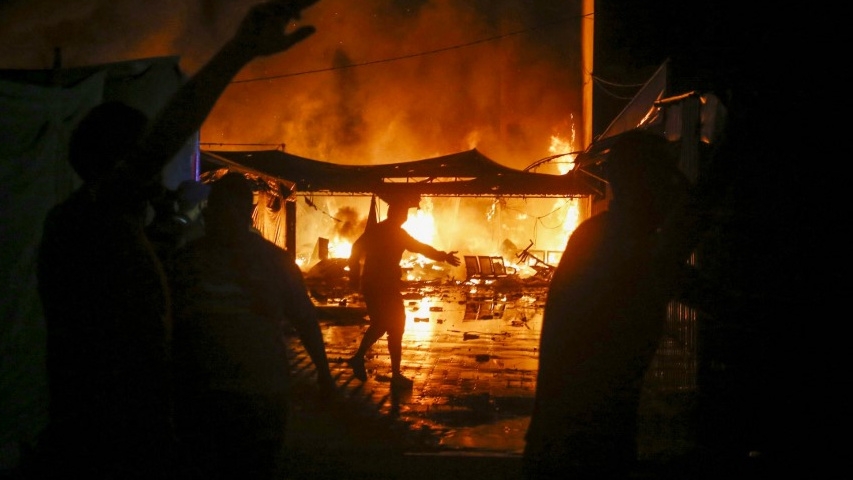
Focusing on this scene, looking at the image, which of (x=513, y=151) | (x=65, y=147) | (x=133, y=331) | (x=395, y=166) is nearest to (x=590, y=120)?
(x=513, y=151)

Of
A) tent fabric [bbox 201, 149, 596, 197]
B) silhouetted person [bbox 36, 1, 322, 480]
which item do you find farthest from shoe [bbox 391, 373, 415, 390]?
tent fabric [bbox 201, 149, 596, 197]

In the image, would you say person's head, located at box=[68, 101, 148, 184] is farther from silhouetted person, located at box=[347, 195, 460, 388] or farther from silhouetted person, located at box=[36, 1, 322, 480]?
silhouetted person, located at box=[347, 195, 460, 388]

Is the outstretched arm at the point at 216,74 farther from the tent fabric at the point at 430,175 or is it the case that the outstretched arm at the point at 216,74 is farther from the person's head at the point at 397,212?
the tent fabric at the point at 430,175

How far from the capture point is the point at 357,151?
35.8m

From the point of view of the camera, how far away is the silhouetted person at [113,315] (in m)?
1.65

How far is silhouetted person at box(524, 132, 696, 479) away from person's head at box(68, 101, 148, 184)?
144 cm

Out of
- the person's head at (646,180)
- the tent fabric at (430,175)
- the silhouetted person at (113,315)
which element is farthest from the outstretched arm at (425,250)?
the tent fabric at (430,175)

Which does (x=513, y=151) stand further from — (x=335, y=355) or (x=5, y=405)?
(x=5, y=405)

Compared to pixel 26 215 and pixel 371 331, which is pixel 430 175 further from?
pixel 26 215

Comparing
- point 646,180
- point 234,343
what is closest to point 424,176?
point 234,343

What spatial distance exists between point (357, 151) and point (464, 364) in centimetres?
2835

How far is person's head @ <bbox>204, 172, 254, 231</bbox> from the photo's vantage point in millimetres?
2750

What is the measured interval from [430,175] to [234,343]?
53.7 ft

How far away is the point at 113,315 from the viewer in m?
1.67
